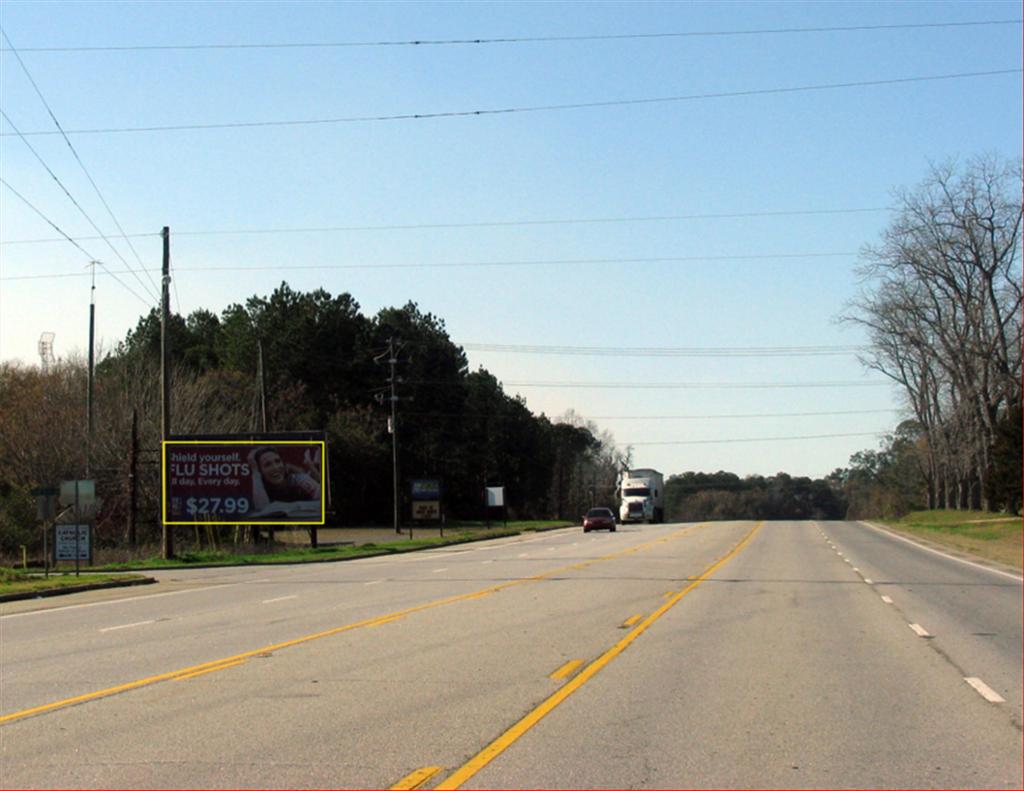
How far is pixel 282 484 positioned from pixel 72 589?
795 inches

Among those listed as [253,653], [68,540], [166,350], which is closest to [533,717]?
[253,653]

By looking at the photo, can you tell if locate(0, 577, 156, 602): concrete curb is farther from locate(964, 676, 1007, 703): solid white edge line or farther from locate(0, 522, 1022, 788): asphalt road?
locate(964, 676, 1007, 703): solid white edge line

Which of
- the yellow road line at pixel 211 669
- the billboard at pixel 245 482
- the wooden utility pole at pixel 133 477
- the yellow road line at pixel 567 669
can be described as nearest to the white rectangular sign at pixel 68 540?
the wooden utility pole at pixel 133 477

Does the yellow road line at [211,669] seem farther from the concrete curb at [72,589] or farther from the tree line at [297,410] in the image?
the tree line at [297,410]

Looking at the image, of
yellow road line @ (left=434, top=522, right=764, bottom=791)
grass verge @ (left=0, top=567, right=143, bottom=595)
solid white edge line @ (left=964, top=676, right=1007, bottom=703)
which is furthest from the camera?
grass verge @ (left=0, top=567, right=143, bottom=595)

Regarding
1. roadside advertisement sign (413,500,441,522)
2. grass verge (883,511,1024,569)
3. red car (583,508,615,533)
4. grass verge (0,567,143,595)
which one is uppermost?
roadside advertisement sign (413,500,441,522)

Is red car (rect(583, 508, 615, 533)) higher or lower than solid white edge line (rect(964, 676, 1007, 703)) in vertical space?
higher

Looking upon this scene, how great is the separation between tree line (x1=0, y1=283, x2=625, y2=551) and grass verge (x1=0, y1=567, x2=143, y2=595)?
37.4 ft

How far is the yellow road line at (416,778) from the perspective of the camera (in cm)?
755

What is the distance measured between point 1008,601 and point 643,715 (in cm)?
1435

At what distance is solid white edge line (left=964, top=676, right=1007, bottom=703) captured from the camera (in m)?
10.9

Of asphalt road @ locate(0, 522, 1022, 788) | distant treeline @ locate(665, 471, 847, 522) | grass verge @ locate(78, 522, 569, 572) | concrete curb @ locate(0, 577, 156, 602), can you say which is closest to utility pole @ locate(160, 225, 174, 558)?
grass verge @ locate(78, 522, 569, 572)

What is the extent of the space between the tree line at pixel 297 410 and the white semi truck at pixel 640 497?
39.9 ft

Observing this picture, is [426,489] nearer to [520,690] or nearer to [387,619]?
[387,619]
